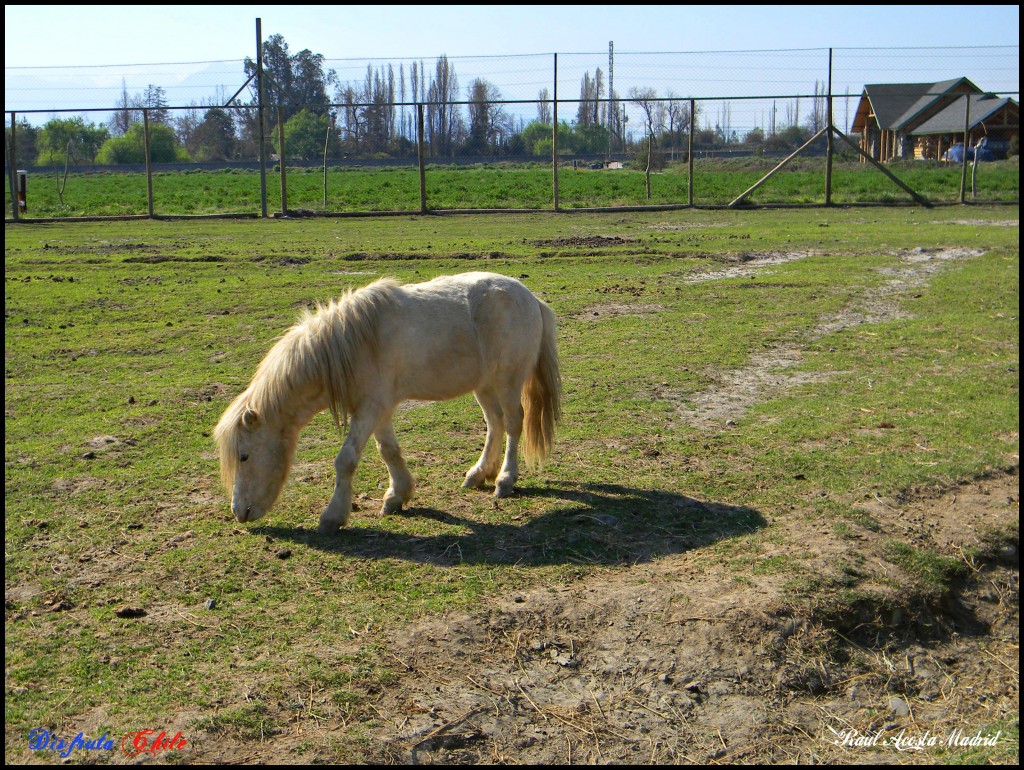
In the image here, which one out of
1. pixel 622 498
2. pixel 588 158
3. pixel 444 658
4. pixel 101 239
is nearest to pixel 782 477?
pixel 622 498

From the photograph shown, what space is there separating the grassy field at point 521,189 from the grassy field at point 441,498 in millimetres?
13264

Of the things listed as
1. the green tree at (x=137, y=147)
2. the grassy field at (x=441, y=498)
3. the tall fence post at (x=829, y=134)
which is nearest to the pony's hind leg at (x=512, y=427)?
the grassy field at (x=441, y=498)

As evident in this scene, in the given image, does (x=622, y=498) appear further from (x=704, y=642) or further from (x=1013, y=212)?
(x=1013, y=212)

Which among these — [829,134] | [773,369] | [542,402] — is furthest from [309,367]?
[829,134]

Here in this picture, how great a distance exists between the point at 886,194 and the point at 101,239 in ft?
61.7

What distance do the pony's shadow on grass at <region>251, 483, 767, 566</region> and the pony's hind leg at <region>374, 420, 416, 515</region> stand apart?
→ 0.28 ft

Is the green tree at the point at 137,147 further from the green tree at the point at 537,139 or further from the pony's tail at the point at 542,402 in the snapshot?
the pony's tail at the point at 542,402

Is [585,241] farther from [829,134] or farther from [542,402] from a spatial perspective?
[542,402]

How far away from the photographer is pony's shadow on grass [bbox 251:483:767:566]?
4.92 m

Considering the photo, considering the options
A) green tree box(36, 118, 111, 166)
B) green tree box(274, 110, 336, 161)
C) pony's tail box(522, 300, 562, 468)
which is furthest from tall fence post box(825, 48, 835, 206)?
green tree box(36, 118, 111, 166)

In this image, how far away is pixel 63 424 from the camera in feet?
23.1

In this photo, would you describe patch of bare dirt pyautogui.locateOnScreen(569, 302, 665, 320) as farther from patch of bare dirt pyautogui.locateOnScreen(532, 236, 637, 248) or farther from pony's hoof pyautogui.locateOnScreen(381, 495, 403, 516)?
pony's hoof pyautogui.locateOnScreen(381, 495, 403, 516)

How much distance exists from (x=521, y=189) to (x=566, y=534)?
2441 cm

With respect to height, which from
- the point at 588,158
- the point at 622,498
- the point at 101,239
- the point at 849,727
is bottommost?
the point at 849,727
